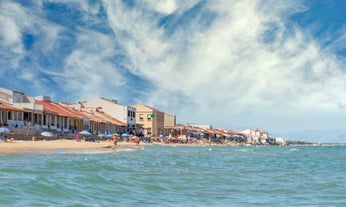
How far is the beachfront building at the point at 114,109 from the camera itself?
87000mm

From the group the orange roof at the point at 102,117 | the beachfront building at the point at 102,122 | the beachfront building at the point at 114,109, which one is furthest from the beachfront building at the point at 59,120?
the beachfront building at the point at 114,109

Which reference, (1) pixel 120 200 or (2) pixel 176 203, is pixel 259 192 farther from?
(1) pixel 120 200

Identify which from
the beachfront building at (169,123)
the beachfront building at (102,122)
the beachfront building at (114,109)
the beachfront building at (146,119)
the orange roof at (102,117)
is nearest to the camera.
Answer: the beachfront building at (102,122)

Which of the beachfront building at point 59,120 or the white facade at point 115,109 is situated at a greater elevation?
the white facade at point 115,109

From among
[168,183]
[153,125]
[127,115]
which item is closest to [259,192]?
[168,183]

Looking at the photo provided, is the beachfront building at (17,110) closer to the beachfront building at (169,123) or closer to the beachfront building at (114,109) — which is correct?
the beachfront building at (114,109)

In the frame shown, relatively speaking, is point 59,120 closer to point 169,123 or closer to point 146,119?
point 146,119

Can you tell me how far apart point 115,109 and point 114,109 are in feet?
0.63

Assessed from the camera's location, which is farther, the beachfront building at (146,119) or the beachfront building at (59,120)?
the beachfront building at (146,119)

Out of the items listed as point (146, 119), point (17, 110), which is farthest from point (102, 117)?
point (17, 110)

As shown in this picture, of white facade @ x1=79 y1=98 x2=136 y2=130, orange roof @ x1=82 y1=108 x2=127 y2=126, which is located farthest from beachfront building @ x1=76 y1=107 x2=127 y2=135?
white facade @ x1=79 y1=98 x2=136 y2=130

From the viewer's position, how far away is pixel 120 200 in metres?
12.2

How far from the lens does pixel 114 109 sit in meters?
87.6

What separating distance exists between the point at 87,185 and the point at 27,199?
3.57 m
